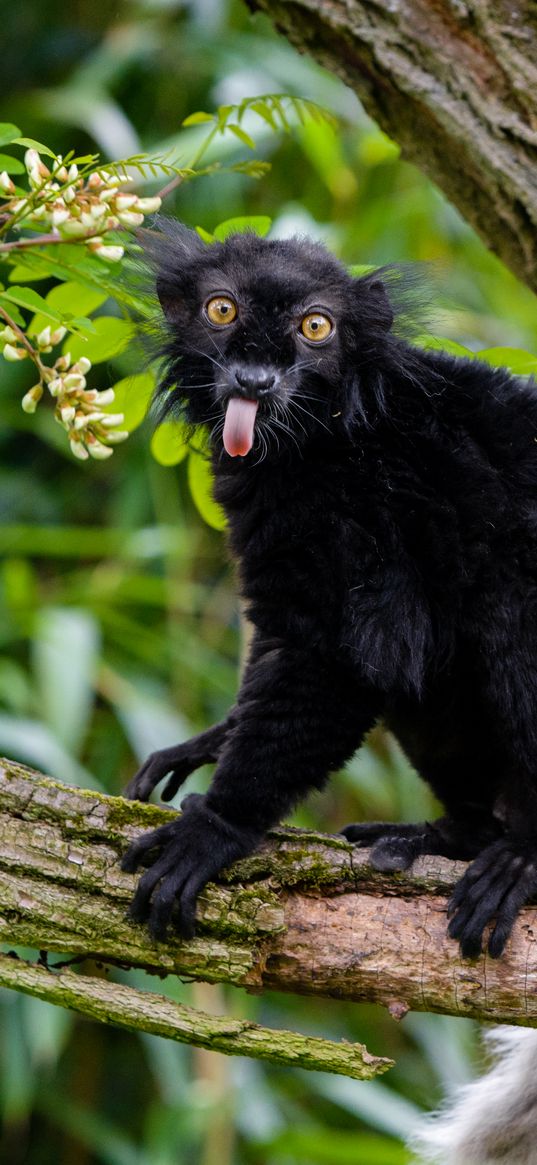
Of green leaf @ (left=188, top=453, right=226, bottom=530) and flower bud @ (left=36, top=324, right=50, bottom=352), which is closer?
flower bud @ (left=36, top=324, right=50, bottom=352)

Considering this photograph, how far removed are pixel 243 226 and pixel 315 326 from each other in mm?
402

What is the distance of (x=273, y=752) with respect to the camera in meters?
2.85

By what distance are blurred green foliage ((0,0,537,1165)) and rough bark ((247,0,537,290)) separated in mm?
1652

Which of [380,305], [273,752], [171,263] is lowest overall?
[273,752]

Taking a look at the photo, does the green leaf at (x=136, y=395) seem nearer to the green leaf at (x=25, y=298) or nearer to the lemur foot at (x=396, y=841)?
the green leaf at (x=25, y=298)

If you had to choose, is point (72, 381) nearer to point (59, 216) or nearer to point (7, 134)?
point (59, 216)

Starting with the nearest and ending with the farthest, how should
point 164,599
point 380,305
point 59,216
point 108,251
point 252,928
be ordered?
point 59,216 → point 108,251 → point 252,928 → point 380,305 → point 164,599

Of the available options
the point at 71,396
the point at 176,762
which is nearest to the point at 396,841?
the point at 176,762

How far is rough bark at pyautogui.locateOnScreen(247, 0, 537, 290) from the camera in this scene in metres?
3.22

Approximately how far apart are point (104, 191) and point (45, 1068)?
470 centimetres

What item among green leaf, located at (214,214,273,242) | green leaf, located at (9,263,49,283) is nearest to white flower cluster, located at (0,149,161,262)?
green leaf, located at (9,263,49,283)

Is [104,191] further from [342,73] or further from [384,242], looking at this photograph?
[384,242]

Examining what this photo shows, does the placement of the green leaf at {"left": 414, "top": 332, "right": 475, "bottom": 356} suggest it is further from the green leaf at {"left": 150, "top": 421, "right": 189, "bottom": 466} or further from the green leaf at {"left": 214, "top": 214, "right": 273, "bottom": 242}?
the green leaf at {"left": 150, "top": 421, "right": 189, "bottom": 466}

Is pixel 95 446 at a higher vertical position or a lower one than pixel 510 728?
higher
